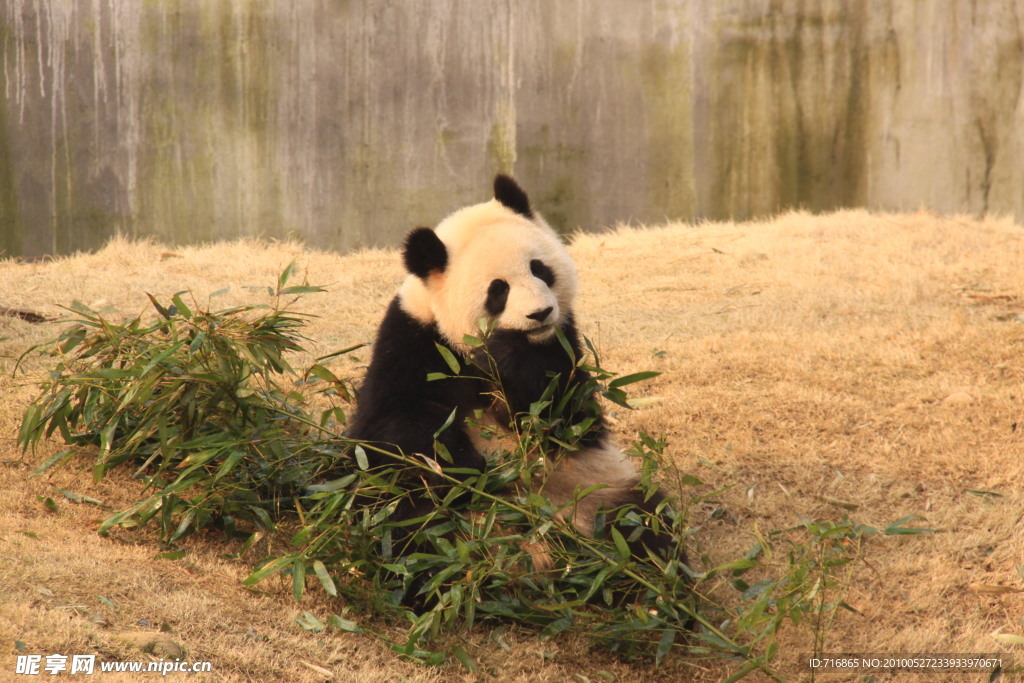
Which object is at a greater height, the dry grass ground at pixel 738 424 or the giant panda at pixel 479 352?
the giant panda at pixel 479 352

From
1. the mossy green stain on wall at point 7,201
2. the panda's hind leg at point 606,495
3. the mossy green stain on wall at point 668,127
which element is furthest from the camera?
the mossy green stain on wall at point 668,127

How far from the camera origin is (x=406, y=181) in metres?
A: 7.80

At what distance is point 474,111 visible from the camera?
772 centimetres

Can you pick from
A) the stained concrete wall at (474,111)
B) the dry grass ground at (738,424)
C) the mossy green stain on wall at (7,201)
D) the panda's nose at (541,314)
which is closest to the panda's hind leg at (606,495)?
the dry grass ground at (738,424)

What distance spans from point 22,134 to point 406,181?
10.2 ft

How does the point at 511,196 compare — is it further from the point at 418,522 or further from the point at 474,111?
the point at 474,111

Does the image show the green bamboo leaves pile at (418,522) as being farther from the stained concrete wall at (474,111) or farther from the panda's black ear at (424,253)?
the stained concrete wall at (474,111)

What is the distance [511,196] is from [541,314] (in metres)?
0.57

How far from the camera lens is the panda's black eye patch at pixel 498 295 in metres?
2.92

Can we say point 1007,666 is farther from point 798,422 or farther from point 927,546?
point 798,422

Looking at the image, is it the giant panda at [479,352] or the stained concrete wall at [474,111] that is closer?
the giant panda at [479,352]

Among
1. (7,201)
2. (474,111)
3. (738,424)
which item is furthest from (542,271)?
(7,201)

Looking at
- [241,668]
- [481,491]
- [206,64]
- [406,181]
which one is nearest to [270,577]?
[241,668]

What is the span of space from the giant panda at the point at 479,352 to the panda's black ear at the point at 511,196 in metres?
0.09
